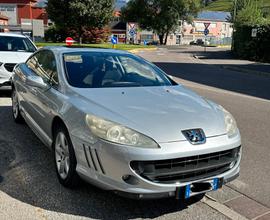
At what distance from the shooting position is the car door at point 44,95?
433 cm

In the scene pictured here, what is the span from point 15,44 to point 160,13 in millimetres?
60529

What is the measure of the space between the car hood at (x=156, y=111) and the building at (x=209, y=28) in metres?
82.4

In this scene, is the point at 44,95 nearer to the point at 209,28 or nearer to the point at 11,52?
the point at 11,52

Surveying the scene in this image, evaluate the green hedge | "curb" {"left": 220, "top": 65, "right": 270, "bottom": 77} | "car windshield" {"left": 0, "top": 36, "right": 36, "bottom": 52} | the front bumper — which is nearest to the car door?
the front bumper

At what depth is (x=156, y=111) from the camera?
142 inches

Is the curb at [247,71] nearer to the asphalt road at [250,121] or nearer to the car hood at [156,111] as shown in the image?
the asphalt road at [250,121]

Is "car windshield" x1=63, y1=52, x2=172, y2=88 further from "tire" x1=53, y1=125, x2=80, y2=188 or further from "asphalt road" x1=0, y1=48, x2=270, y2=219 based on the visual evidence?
"asphalt road" x1=0, y1=48, x2=270, y2=219

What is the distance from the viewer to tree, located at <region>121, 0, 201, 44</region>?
66.6m

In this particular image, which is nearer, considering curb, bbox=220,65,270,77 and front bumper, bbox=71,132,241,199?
front bumper, bbox=71,132,241,199

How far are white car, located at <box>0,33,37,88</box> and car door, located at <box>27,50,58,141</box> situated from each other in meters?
3.29

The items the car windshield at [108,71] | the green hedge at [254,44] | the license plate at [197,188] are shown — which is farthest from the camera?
the green hedge at [254,44]

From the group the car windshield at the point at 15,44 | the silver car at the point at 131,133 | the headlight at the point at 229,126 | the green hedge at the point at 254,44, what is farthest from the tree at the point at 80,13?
the headlight at the point at 229,126

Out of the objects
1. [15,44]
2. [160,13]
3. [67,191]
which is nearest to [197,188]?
[67,191]

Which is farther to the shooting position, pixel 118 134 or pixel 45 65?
pixel 45 65
